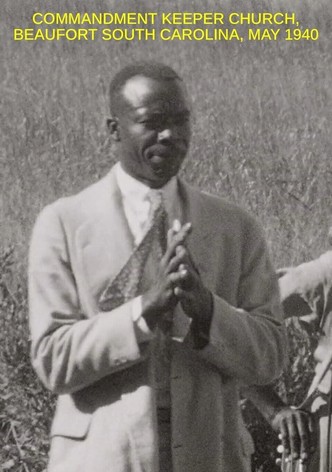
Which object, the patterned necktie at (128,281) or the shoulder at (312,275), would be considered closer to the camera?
the patterned necktie at (128,281)

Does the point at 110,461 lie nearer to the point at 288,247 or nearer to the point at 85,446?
the point at 85,446

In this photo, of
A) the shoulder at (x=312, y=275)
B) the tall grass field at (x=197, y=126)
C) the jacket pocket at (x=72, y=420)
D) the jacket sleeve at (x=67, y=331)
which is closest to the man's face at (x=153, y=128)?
the jacket sleeve at (x=67, y=331)

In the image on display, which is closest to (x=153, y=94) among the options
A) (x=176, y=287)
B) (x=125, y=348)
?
(x=176, y=287)

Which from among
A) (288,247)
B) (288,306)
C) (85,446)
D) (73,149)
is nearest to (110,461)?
(85,446)

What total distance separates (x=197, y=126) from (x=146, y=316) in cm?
268

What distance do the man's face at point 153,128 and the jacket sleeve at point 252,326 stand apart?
270 mm

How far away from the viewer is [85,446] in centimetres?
280

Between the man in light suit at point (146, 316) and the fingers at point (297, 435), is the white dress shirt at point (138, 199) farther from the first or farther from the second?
the fingers at point (297, 435)

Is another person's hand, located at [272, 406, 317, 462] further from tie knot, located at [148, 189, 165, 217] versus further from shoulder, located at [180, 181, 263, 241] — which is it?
tie knot, located at [148, 189, 165, 217]

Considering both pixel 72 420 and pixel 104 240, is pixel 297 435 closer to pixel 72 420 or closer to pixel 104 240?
pixel 72 420

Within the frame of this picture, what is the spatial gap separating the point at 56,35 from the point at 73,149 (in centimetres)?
50

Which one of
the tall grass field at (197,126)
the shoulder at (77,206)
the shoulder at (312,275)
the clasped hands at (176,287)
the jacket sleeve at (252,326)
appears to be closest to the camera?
the clasped hands at (176,287)

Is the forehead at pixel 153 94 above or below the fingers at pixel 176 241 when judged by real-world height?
above

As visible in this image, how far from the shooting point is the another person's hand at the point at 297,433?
290 cm
